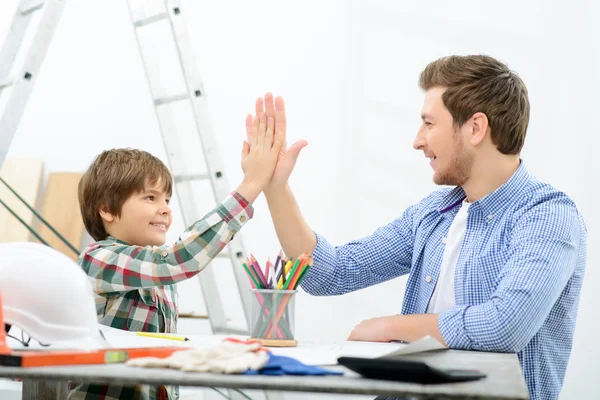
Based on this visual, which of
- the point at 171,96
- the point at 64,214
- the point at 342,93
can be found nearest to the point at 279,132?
the point at 171,96

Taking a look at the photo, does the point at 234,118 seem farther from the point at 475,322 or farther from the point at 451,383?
the point at 451,383

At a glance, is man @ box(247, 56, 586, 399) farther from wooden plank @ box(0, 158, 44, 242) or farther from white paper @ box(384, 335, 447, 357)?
wooden plank @ box(0, 158, 44, 242)

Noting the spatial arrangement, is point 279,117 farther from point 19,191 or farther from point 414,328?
point 19,191

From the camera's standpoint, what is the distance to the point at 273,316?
1234 mm

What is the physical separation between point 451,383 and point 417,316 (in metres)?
0.56

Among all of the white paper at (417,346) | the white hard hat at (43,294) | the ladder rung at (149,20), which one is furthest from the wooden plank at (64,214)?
the white paper at (417,346)

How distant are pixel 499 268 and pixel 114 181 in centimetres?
91

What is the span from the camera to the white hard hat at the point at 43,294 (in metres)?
1.02

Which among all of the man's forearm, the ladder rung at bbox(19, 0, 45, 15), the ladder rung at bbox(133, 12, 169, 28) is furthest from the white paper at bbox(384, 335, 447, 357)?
the ladder rung at bbox(133, 12, 169, 28)

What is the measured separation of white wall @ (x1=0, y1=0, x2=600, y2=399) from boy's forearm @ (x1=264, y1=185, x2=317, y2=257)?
1.71 meters

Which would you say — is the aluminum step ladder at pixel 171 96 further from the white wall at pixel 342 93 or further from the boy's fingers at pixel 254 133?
the boy's fingers at pixel 254 133

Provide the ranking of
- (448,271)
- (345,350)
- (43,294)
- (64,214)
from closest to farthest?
(43,294), (345,350), (448,271), (64,214)

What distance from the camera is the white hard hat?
1.02 m

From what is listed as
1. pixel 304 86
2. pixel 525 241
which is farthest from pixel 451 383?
pixel 304 86
